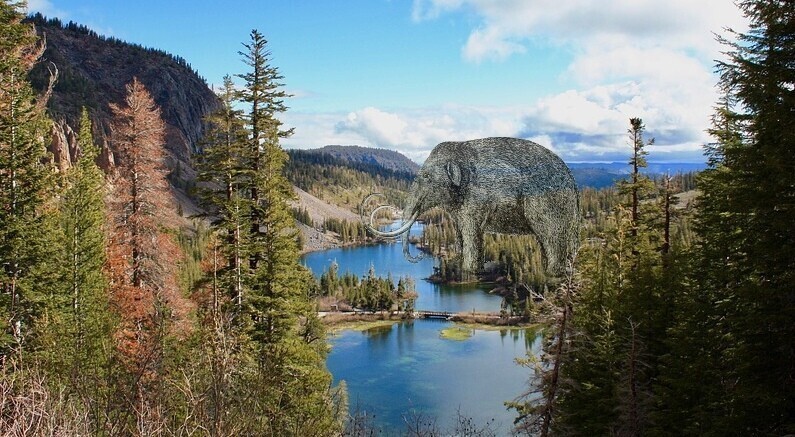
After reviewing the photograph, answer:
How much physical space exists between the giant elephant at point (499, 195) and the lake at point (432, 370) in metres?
26.2

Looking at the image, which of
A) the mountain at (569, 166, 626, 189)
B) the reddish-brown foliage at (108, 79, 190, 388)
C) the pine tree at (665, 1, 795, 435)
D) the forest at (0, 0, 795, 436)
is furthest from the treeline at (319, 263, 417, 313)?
the mountain at (569, 166, 626, 189)

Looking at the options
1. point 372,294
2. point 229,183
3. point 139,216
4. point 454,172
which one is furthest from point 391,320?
point 454,172

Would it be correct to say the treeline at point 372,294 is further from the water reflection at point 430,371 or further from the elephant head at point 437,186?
the elephant head at point 437,186

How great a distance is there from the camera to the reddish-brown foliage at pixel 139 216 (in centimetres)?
1686

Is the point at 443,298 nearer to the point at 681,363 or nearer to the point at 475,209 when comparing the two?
the point at 681,363

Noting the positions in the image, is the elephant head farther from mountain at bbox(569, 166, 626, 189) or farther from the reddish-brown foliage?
the reddish-brown foliage

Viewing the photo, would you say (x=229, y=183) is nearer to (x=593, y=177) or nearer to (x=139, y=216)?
(x=139, y=216)

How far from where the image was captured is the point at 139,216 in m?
16.9

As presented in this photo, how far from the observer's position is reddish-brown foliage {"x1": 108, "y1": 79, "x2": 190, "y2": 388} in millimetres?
16859

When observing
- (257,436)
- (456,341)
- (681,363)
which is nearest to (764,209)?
(681,363)

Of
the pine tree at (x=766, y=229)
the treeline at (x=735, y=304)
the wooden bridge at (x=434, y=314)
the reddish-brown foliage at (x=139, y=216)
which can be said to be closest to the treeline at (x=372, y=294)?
the wooden bridge at (x=434, y=314)

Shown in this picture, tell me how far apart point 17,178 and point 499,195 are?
13.9 m

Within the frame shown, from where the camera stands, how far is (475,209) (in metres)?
3.67

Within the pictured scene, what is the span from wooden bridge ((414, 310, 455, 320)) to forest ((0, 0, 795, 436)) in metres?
60.8
